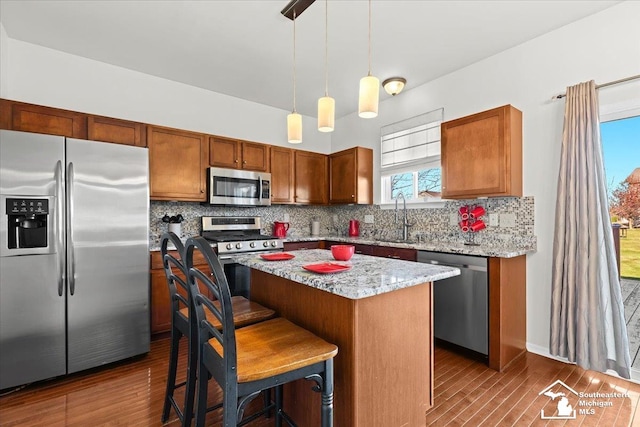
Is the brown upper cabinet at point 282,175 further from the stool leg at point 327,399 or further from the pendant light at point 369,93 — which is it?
the stool leg at point 327,399

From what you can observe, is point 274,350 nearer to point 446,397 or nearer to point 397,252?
point 446,397

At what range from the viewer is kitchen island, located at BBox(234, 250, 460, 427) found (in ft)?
4.32

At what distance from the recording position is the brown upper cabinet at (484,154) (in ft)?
8.71

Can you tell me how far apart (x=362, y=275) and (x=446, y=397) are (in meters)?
1.26

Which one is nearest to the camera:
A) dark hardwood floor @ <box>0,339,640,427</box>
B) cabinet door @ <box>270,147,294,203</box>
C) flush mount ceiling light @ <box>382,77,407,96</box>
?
dark hardwood floor @ <box>0,339,640,427</box>

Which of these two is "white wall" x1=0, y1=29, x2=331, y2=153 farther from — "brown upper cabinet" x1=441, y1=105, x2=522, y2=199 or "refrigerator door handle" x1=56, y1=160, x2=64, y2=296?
"brown upper cabinet" x1=441, y1=105, x2=522, y2=199

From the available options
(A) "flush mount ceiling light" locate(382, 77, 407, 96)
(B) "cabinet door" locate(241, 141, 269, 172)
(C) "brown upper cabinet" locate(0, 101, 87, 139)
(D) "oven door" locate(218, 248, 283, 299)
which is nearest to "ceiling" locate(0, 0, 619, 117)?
(A) "flush mount ceiling light" locate(382, 77, 407, 96)

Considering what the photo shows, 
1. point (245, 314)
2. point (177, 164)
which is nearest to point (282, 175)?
point (177, 164)

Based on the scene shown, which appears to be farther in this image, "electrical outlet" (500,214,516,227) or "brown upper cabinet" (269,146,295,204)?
"brown upper cabinet" (269,146,295,204)

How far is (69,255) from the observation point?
2264 mm

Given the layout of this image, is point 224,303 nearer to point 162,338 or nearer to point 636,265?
point 162,338

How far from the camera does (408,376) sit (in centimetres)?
154

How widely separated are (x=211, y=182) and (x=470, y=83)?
299 cm

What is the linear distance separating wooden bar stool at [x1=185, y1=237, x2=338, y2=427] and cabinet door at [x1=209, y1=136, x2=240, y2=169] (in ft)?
8.55
